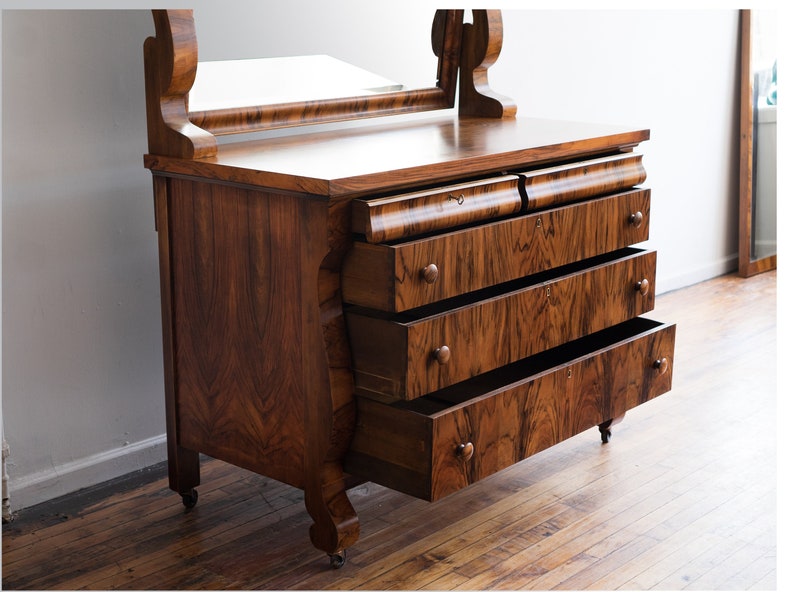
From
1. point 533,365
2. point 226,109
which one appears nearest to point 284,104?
point 226,109

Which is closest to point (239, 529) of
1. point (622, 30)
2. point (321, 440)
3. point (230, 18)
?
point (321, 440)

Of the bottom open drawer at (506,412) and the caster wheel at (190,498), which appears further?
the caster wheel at (190,498)

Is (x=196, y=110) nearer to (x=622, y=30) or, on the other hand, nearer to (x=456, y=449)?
(x=456, y=449)

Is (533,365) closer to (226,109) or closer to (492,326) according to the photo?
(492,326)

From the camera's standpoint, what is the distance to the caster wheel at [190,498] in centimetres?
228

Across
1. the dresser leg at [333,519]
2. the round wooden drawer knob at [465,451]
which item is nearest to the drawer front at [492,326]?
the round wooden drawer knob at [465,451]

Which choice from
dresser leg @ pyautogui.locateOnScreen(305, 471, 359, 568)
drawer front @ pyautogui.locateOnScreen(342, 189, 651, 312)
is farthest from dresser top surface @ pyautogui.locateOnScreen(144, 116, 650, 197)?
dresser leg @ pyautogui.locateOnScreen(305, 471, 359, 568)

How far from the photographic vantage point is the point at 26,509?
2.26 metres

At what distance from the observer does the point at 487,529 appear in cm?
220

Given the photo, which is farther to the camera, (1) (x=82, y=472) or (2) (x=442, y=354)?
(1) (x=82, y=472)

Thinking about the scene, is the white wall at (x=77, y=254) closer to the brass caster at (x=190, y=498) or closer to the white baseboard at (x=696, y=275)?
the brass caster at (x=190, y=498)

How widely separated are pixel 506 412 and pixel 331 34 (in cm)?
112

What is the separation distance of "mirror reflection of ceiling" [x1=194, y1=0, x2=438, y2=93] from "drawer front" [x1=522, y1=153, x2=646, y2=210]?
26.0 inches

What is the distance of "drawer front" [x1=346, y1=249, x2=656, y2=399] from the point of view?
187 cm
